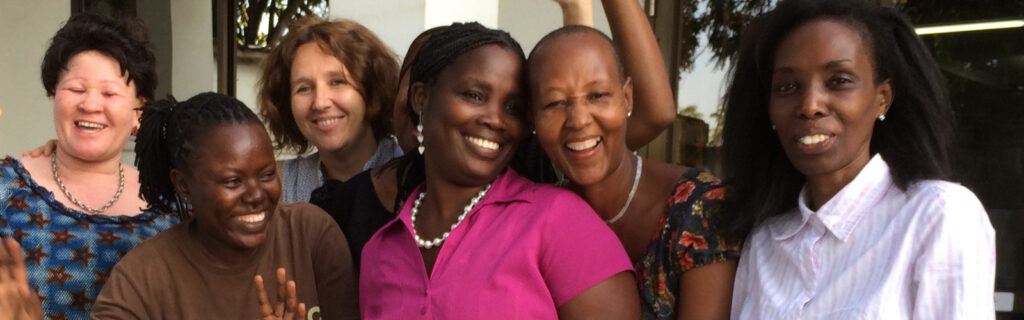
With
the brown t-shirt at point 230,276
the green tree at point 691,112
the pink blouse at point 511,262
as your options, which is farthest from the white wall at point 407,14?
the pink blouse at point 511,262

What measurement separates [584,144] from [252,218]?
2.82ft

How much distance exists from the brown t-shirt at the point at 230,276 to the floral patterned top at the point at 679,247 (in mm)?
786

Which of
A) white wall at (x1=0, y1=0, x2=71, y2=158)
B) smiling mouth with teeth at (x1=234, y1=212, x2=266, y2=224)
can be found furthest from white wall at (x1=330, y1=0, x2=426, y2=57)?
white wall at (x1=0, y1=0, x2=71, y2=158)

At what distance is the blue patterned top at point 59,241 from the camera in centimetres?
266

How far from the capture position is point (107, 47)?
9.52ft

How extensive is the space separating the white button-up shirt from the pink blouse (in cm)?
29

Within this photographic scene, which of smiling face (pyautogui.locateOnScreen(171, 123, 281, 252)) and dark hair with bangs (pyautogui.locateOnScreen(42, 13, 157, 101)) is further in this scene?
dark hair with bangs (pyautogui.locateOnScreen(42, 13, 157, 101))

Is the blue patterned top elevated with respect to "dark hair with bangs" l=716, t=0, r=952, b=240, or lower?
lower

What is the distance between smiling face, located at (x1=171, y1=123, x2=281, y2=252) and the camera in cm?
227

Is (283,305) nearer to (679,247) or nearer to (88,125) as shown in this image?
(679,247)

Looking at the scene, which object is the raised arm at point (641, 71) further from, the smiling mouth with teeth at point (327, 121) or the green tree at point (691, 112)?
the green tree at point (691, 112)

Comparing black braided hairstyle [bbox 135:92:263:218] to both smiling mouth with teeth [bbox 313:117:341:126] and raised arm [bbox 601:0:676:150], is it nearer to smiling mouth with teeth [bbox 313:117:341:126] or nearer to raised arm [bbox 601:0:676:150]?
smiling mouth with teeth [bbox 313:117:341:126]

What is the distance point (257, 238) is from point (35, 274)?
2.64ft

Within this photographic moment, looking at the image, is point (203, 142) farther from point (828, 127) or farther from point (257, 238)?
point (828, 127)
